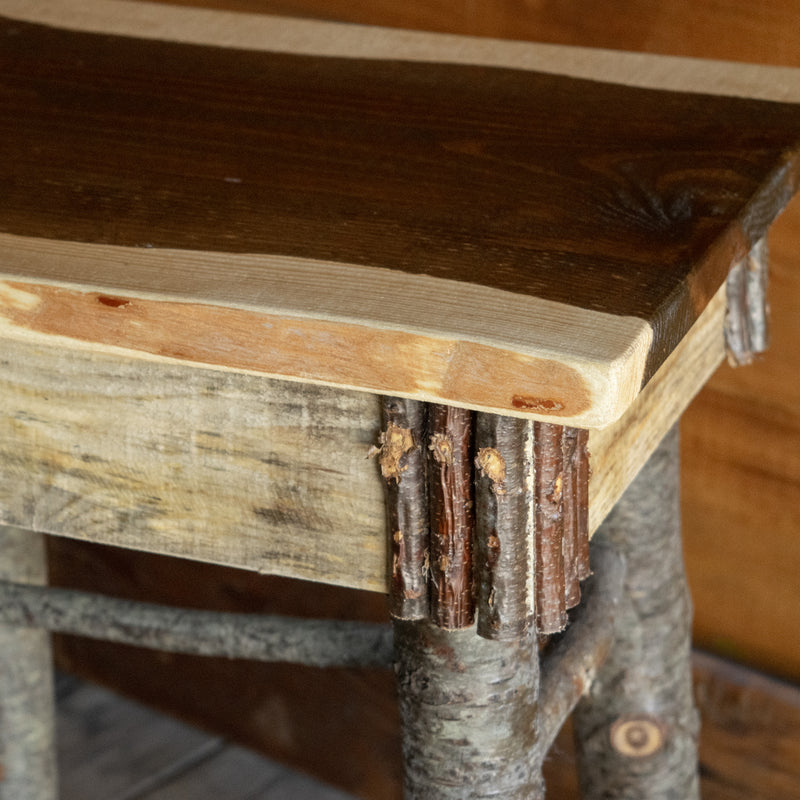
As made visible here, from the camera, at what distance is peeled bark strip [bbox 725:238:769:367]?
27.4 inches

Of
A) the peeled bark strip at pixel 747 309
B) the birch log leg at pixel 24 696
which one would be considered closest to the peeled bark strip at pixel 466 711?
the peeled bark strip at pixel 747 309

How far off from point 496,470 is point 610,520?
1.16ft

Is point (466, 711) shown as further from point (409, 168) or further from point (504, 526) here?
point (409, 168)

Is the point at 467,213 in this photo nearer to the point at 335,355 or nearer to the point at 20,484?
the point at 335,355

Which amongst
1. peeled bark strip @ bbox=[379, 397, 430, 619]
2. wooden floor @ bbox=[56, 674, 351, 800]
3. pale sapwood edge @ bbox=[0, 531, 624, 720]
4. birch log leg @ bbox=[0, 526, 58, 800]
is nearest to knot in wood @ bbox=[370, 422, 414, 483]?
peeled bark strip @ bbox=[379, 397, 430, 619]

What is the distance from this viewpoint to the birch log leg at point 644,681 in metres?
0.79

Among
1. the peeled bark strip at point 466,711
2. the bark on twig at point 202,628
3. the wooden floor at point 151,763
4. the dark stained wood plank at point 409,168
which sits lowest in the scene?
the wooden floor at point 151,763

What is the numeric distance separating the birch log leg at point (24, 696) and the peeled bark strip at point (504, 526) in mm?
536

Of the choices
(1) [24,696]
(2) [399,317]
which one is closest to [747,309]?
(2) [399,317]

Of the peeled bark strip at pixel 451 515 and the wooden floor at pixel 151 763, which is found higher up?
the peeled bark strip at pixel 451 515

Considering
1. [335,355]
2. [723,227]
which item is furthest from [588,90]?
[335,355]

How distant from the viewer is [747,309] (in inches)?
27.6

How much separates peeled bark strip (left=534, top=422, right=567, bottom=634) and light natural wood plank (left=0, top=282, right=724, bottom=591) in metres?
0.06

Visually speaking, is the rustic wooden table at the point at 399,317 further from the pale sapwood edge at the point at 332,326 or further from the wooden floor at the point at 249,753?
the wooden floor at the point at 249,753
